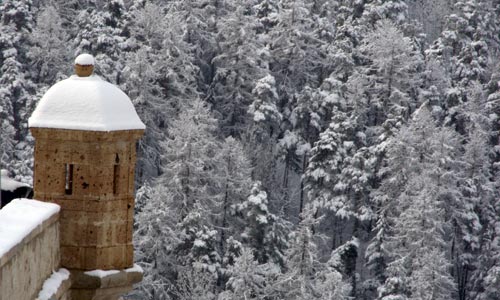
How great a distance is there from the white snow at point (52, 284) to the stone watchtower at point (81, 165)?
0.26 m

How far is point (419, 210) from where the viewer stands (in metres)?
52.1

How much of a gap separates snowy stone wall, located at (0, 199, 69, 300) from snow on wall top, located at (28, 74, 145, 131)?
820 millimetres

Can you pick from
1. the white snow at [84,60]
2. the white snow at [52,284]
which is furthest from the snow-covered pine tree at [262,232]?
the white snow at [52,284]

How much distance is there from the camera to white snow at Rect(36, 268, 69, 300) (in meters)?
9.09

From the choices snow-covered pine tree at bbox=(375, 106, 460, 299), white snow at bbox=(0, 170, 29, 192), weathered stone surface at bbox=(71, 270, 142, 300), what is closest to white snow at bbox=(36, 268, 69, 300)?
weathered stone surface at bbox=(71, 270, 142, 300)

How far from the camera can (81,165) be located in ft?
33.7

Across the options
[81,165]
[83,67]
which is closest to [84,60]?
[83,67]

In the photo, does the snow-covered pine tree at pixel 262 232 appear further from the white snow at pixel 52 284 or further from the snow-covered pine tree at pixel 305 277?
the white snow at pixel 52 284

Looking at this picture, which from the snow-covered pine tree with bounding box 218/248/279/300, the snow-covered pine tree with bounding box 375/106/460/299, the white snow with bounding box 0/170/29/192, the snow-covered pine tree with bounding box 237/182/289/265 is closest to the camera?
the white snow with bounding box 0/170/29/192

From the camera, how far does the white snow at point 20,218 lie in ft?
26.3

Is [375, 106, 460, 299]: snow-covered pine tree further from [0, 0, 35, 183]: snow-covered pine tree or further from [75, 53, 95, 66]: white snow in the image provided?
[75, 53, 95, 66]: white snow

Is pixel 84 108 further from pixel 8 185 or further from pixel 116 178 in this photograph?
pixel 8 185

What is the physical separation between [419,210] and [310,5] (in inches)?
836

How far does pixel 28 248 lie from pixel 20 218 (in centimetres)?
29
